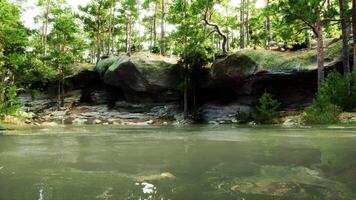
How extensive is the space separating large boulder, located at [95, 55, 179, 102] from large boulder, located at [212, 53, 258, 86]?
5.44m

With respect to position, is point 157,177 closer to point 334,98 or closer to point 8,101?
point 334,98

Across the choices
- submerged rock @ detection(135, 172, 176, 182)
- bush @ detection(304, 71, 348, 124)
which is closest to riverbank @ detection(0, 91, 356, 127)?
bush @ detection(304, 71, 348, 124)

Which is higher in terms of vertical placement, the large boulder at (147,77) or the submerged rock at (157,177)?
the large boulder at (147,77)

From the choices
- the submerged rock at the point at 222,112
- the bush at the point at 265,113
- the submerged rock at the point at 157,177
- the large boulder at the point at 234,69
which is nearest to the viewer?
the submerged rock at the point at 157,177

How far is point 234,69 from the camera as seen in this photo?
103 feet

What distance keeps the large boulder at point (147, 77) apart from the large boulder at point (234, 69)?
5.44 m

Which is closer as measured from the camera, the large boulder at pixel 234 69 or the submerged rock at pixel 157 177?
the submerged rock at pixel 157 177

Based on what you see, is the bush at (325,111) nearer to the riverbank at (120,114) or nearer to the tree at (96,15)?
the riverbank at (120,114)

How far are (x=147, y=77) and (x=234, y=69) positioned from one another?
9592 mm

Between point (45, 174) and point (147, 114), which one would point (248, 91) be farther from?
point (45, 174)

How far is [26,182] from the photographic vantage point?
18.4ft

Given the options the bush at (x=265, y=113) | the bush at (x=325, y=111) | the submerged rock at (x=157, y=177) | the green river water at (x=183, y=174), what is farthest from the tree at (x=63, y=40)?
the submerged rock at (x=157, y=177)

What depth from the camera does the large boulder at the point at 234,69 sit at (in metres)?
30.2

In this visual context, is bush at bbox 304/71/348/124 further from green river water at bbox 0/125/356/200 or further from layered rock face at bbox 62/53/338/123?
layered rock face at bbox 62/53/338/123
